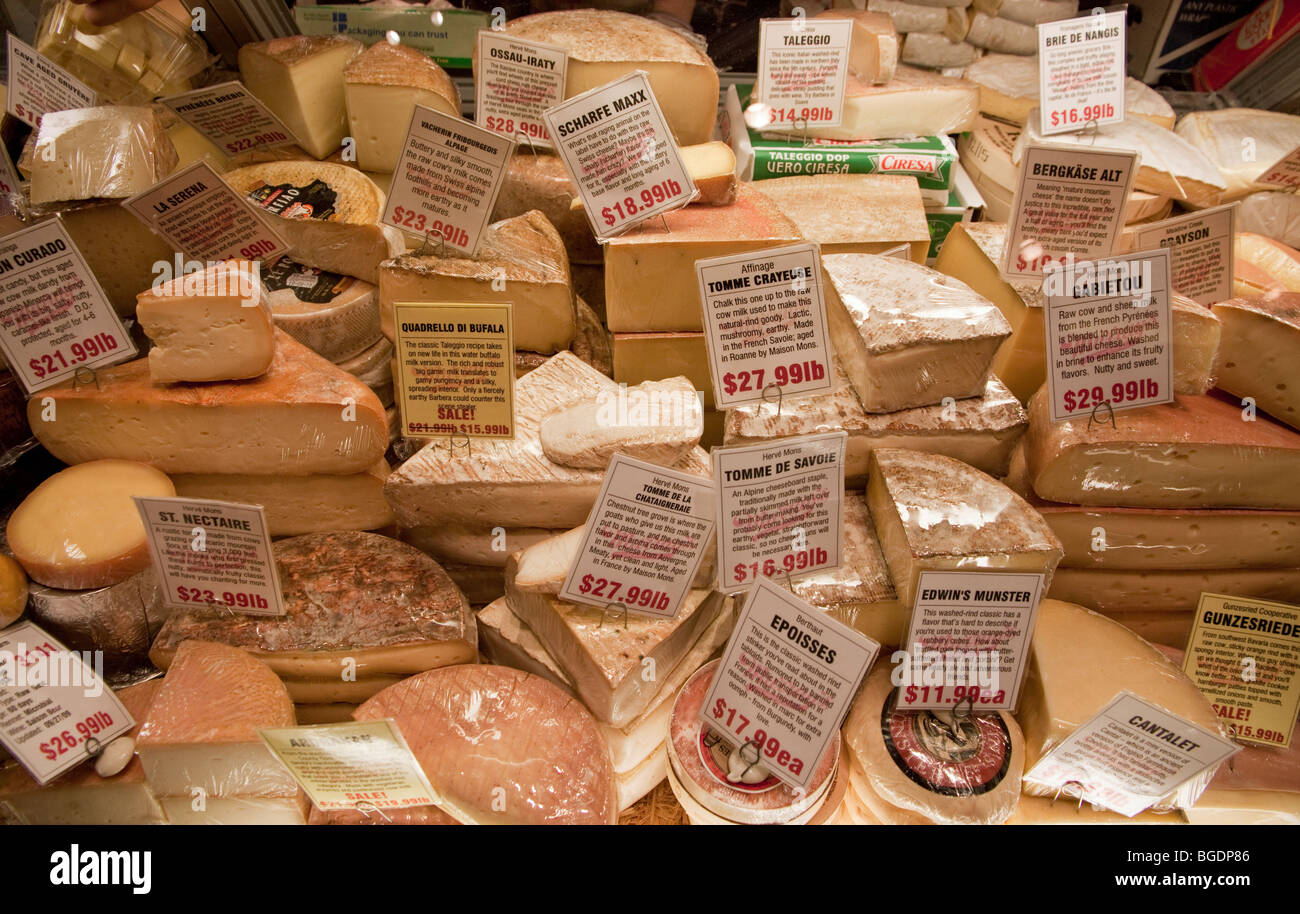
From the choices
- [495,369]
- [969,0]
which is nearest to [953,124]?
[969,0]

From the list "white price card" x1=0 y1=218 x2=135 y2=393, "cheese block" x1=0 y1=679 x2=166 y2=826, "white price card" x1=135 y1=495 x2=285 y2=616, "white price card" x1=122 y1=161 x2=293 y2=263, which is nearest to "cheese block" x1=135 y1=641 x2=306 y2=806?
"cheese block" x1=0 y1=679 x2=166 y2=826

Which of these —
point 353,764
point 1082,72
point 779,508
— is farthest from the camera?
point 1082,72

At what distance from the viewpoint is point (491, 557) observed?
188 cm

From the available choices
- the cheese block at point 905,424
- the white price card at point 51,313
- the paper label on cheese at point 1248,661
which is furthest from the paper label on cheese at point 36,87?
the paper label on cheese at point 1248,661

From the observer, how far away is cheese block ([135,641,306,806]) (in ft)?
4.54

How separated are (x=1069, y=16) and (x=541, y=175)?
5.85ft

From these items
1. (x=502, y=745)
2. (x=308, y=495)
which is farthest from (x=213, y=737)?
(x=308, y=495)

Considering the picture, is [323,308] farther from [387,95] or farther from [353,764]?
[353,764]

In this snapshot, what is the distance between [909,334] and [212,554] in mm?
1369

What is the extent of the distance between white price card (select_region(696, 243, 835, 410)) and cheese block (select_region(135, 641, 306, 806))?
3.16 feet

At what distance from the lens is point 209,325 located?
165 centimetres

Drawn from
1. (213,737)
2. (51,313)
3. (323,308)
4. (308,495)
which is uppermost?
(51,313)

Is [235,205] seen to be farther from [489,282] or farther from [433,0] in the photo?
[433,0]
